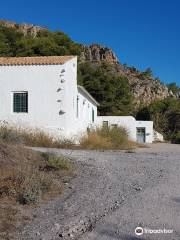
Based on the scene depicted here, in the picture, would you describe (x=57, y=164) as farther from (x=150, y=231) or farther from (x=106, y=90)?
(x=106, y=90)

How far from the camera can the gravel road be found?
6.96 metres

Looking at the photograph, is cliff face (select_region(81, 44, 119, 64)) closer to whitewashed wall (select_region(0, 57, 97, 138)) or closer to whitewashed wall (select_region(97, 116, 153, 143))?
whitewashed wall (select_region(97, 116, 153, 143))

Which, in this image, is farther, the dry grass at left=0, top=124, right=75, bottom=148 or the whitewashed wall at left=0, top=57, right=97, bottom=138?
the whitewashed wall at left=0, top=57, right=97, bottom=138

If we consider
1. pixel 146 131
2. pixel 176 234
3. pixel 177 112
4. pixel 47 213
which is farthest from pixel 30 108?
pixel 177 112

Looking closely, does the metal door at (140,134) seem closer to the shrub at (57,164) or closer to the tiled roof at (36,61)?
the tiled roof at (36,61)

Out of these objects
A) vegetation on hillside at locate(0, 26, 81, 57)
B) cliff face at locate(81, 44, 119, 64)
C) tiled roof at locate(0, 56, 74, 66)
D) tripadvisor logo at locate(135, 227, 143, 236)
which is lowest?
tripadvisor logo at locate(135, 227, 143, 236)

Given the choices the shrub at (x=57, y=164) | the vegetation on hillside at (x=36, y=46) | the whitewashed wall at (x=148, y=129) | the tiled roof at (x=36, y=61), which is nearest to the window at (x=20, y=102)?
the tiled roof at (x=36, y=61)

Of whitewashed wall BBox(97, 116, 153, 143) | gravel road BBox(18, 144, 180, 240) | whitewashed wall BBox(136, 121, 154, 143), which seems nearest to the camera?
gravel road BBox(18, 144, 180, 240)

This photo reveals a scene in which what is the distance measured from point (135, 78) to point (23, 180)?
75629mm

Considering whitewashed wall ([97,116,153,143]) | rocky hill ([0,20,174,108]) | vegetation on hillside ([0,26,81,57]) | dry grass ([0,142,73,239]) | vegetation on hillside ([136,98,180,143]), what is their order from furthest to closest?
rocky hill ([0,20,174,108])
vegetation on hillside ([136,98,180,143])
whitewashed wall ([97,116,153,143])
vegetation on hillside ([0,26,81,57])
dry grass ([0,142,73,239])

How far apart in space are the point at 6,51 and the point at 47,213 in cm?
Answer: 3895

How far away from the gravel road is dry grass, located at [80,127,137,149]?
39.8 feet

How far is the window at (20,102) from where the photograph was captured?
25.1 meters

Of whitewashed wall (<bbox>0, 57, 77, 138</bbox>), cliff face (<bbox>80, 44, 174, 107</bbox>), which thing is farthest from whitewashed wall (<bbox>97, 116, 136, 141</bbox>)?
cliff face (<bbox>80, 44, 174, 107</bbox>)
